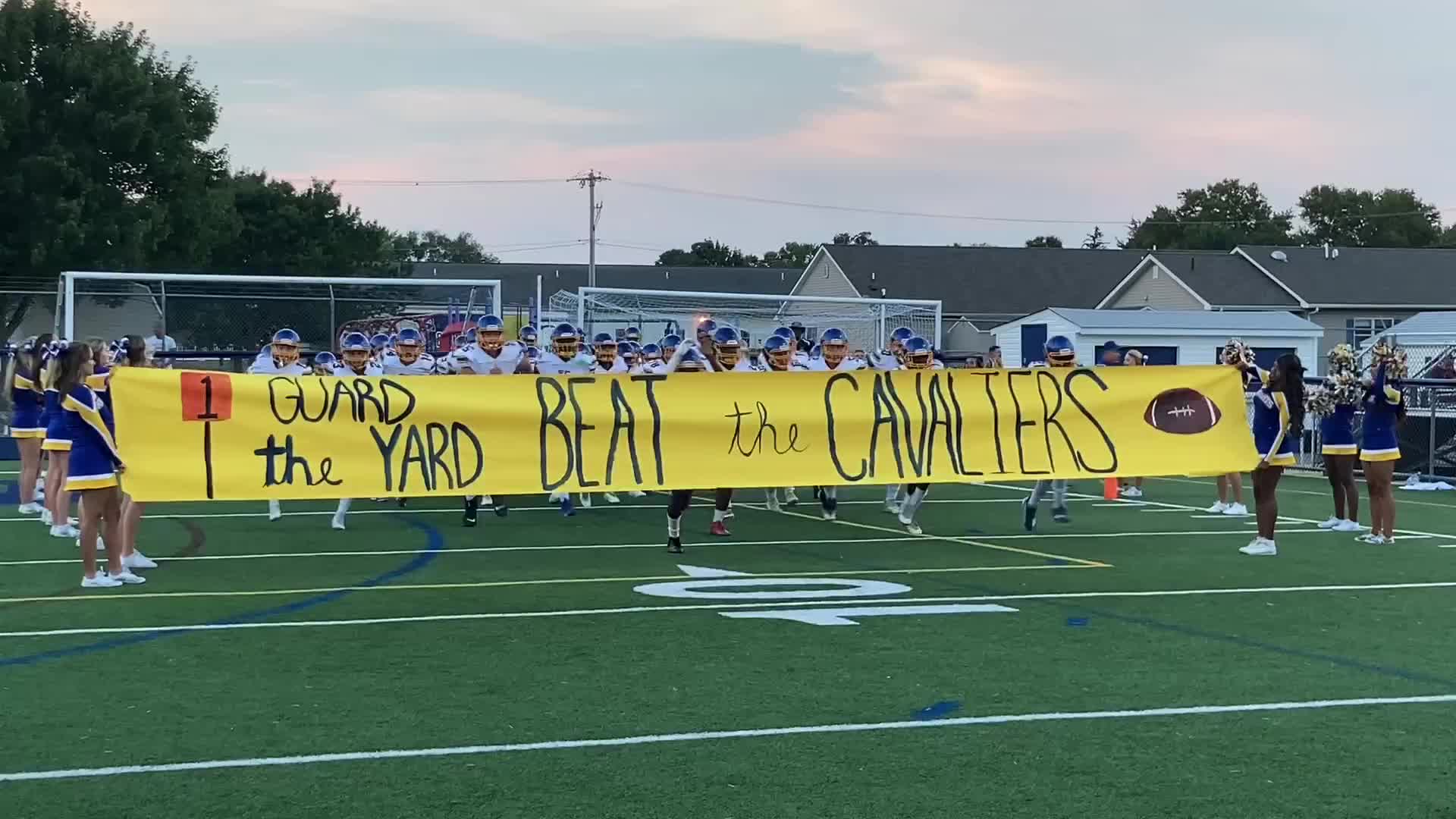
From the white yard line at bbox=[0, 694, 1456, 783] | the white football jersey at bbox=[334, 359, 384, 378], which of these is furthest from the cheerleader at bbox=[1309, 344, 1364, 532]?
the white football jersey at bbox=[334, 359, 384, 378]

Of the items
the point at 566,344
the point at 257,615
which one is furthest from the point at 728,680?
the point at 566,344

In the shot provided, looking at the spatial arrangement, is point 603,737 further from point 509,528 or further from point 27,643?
point 509,528

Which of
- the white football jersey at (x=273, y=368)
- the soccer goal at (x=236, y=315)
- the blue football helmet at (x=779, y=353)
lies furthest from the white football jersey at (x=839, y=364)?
the soccer goal at (x=236, y=315)

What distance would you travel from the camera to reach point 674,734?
6156mm

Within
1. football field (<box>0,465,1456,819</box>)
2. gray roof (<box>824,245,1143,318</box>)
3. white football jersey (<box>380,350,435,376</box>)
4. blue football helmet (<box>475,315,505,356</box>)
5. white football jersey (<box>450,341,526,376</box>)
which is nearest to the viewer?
football field (<box>0,465,1456,819</box>)

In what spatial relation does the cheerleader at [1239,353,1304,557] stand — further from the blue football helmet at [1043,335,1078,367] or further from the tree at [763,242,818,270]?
the tree at [763,242,818,270]

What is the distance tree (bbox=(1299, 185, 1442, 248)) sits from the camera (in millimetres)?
86250

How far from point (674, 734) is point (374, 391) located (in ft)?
18.2

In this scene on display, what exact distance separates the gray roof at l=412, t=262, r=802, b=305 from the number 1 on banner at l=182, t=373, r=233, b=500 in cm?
5877

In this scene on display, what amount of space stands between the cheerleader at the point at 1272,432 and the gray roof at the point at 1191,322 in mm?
19989

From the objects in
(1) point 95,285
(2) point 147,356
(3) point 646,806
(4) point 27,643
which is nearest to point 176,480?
(2) point 147,356

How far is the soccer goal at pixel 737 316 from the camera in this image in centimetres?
2469

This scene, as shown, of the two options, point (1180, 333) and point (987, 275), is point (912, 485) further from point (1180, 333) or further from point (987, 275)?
point (987, 275)

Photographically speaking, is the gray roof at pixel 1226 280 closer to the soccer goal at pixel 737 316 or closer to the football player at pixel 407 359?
the soccer goal at pixel 737 316
